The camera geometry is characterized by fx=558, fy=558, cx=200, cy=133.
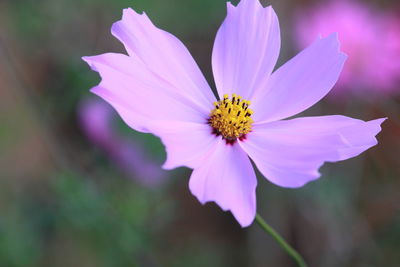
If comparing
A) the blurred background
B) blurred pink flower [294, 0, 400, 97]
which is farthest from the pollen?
blurred pink flower [294, 0, 400, 97]

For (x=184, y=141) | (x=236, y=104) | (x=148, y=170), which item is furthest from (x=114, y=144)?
(x=184, y=141)

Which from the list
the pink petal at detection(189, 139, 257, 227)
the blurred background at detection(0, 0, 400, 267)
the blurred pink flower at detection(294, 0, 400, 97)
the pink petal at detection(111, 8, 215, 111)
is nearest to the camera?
the pink petal at detection(189, 139, 257, 227)

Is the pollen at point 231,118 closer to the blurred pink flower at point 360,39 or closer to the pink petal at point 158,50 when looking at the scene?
the pink petal at point 158,50

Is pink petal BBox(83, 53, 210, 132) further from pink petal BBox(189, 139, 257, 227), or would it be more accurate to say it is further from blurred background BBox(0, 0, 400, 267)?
blurred background BBox(0, 0, 400, 267)

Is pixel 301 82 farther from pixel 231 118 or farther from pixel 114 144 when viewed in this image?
pixel 114 144

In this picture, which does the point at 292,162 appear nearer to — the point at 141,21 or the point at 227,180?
the point at 227,180
